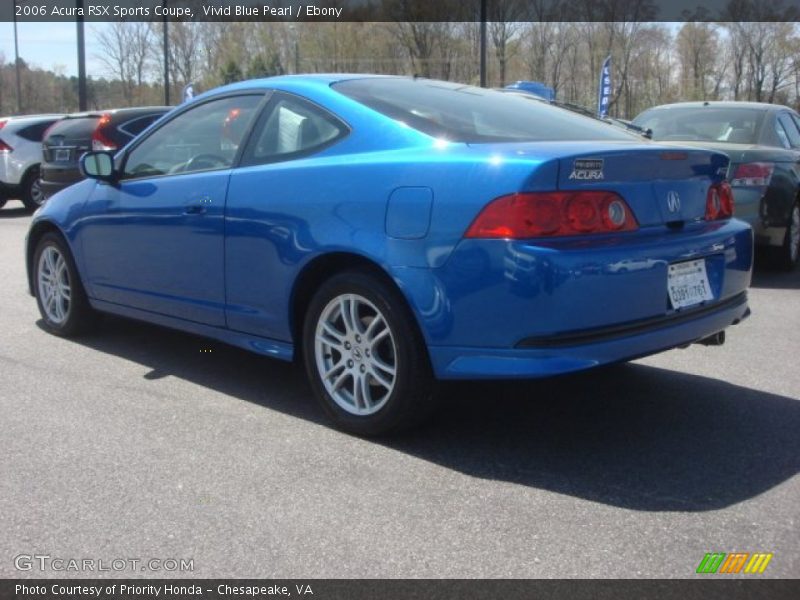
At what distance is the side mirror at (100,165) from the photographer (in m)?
5.12

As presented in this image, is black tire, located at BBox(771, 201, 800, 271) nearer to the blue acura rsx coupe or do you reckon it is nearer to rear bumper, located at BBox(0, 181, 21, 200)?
the blue acura rsx coupe

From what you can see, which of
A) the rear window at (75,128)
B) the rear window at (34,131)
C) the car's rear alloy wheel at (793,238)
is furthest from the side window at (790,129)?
the rear window at (34,131)

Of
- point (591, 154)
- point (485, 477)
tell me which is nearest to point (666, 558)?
point (485, 477)

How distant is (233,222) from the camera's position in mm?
4277

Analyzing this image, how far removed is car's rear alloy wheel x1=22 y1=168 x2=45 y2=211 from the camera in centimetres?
Result: 1477

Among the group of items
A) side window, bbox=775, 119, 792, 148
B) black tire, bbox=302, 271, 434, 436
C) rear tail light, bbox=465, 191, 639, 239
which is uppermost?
side window, bbox=775, 119, 792, 148

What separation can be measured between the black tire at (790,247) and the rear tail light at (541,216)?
5142 millimetres

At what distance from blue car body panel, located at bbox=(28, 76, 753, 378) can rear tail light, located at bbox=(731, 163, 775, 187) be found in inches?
140

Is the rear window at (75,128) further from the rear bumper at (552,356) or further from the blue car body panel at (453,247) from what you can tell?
the rear bumper at (552,356)

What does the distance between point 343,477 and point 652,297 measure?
1.37m

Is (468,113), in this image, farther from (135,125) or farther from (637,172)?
(135,125)

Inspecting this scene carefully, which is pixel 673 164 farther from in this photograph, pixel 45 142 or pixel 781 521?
pixel 45 142

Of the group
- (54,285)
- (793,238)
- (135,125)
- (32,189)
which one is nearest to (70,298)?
(54,285)

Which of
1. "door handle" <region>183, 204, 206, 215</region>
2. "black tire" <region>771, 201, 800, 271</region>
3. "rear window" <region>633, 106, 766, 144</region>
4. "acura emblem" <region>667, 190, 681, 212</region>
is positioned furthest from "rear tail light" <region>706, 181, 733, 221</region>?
"rear window" <region>633, 106, 766, 144</region>
